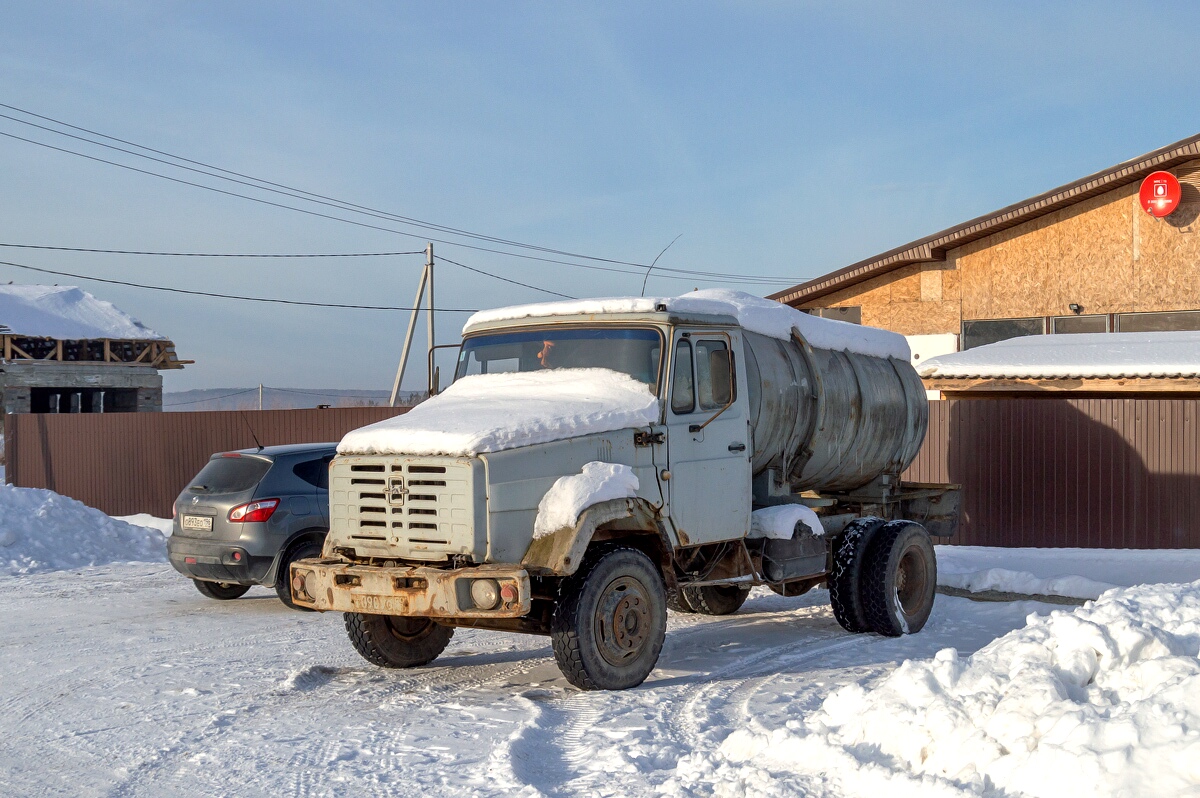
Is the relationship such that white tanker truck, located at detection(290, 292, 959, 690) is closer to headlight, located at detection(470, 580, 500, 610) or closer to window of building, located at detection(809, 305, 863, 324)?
headlight, located at detection(470, 580, 500, 610)

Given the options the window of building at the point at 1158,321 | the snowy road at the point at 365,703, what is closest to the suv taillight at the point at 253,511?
the snowy road at the point at 365,703

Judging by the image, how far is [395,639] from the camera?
834 centimetres

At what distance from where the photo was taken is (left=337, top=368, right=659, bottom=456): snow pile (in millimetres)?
7090

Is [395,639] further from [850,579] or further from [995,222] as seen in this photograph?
[995,222]

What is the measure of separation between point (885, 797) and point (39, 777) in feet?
13.8

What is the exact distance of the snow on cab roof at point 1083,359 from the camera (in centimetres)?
1647

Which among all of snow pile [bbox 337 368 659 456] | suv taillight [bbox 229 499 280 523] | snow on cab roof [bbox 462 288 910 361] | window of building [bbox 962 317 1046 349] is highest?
window of building [bbox 962 317 1046 349]

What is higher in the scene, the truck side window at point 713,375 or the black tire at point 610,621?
the truck side window at point 713,375

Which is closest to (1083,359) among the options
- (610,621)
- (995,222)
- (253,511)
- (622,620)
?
(995,222)

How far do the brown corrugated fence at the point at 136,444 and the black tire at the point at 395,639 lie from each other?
11565 millimetres

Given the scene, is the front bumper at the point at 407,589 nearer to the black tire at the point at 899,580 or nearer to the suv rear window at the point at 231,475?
the suv rear window at the point at 231,475

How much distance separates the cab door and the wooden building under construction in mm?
38073

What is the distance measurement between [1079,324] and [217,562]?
56.9 ft

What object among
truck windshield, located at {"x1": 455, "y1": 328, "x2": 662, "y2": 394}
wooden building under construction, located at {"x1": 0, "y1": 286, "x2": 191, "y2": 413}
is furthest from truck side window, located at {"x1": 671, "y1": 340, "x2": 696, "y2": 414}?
wooden building under construction, located at {"x1": 0, "y1": 286, "x2": 191, "y2": 413}
